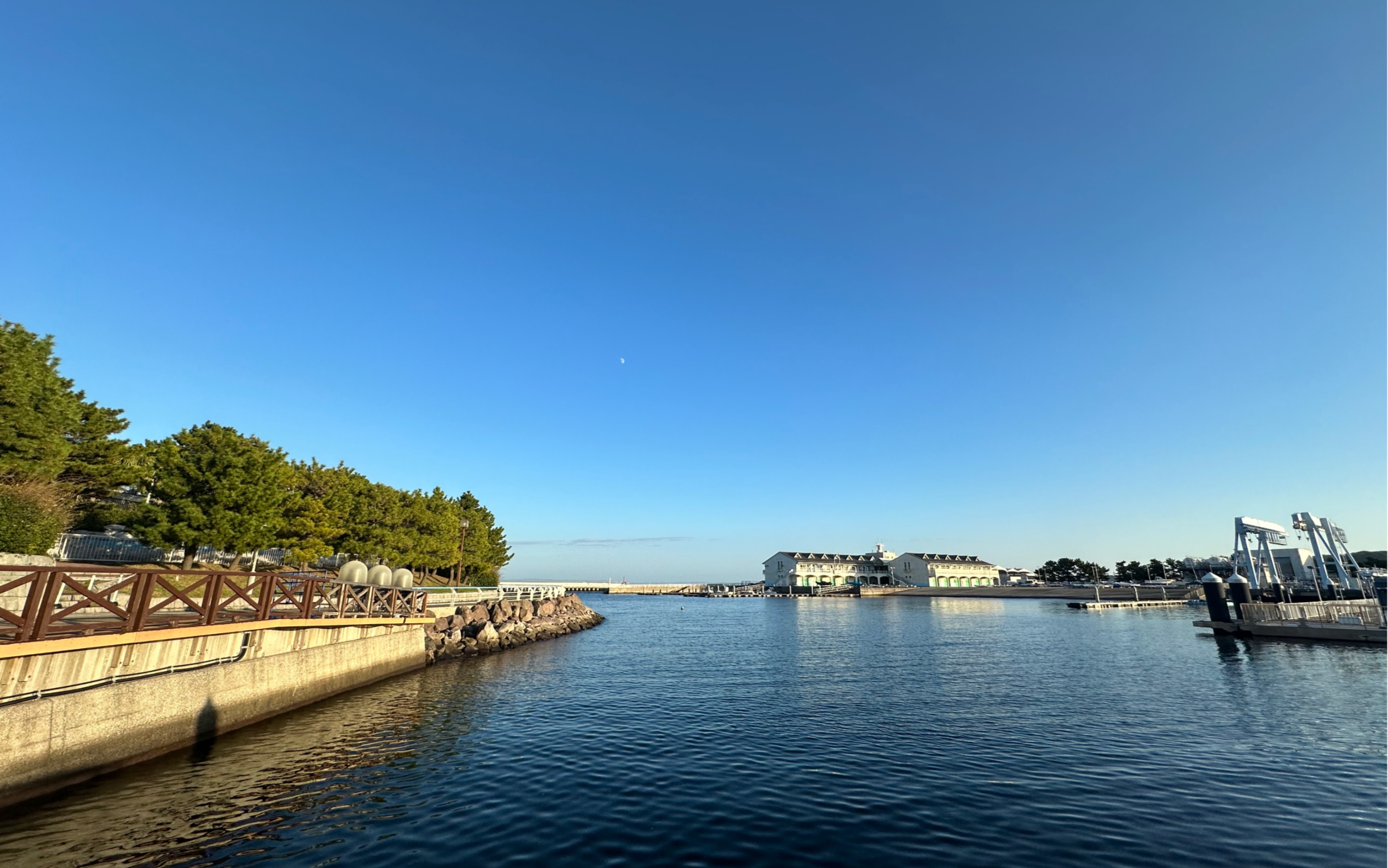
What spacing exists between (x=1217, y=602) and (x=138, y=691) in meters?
75.6

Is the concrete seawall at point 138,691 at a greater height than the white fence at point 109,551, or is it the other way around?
the white fence at point 109,551

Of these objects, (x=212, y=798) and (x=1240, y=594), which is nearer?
(x=212, y=798)

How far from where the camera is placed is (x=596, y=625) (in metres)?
74.8

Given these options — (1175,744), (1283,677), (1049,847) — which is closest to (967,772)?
(1049,847)

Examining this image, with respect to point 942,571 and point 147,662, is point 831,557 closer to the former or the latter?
point 942,571

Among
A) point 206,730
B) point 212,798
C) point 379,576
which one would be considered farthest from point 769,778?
point 379,576

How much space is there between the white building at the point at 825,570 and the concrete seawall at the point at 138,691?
169 m

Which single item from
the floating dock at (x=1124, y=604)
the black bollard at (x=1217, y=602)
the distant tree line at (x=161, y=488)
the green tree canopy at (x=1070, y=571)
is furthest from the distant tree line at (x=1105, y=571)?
the distant tree line at (x=161, y=488)

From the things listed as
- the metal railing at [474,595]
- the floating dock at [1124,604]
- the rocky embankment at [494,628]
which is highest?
the metal railing at [474,595]

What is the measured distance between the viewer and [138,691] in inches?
624

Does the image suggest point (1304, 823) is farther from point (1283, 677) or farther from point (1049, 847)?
point (1283, 677)

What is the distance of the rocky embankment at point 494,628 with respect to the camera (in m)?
39.3

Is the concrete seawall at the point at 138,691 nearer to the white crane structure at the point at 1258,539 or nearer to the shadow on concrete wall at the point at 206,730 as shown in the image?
the shadow on concrete wall at the point at 206,730

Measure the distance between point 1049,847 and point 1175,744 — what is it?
39.3 ft
